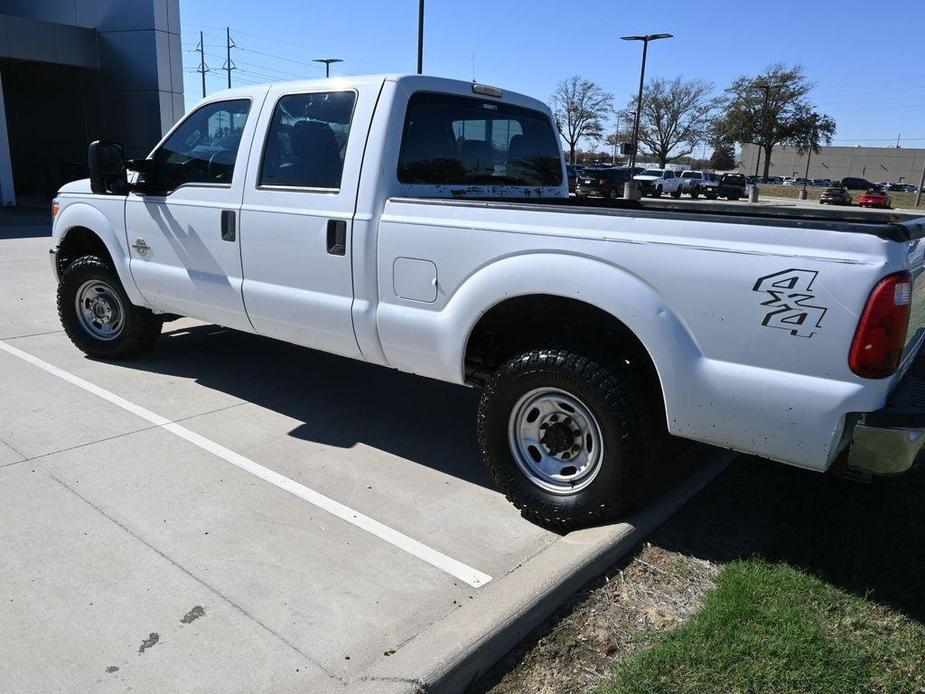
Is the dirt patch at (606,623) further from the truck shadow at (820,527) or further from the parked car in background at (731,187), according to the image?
the parked car in background at (731,187)

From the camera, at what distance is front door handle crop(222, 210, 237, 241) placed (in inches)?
182

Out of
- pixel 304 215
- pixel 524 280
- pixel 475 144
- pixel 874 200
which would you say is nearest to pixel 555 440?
pixel 524 280

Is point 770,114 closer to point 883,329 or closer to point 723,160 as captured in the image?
point 723,160

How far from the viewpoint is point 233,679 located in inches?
99.0

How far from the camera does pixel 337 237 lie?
159 inches

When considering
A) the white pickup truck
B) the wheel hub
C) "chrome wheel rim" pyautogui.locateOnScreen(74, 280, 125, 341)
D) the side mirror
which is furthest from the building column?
the wheel hub

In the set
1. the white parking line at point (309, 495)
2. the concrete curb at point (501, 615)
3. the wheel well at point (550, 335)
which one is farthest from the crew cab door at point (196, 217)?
the concrete curb at point (501, 615)

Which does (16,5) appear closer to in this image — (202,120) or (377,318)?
(202,120)

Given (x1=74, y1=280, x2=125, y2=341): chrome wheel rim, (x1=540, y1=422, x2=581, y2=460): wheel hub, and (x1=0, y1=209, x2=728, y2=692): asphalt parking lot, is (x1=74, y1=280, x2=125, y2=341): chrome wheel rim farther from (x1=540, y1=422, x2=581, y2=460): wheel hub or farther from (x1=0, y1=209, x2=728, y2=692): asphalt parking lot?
(x1=540, y1=422, x2=581, y2=460): wheel hub

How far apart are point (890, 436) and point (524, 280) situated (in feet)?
5.09

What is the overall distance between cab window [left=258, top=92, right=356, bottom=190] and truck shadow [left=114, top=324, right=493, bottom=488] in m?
1.58

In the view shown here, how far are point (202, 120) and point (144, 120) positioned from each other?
19227mm

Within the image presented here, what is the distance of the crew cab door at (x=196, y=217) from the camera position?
15.4 feet

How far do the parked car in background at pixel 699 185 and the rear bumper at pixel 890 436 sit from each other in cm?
4582
